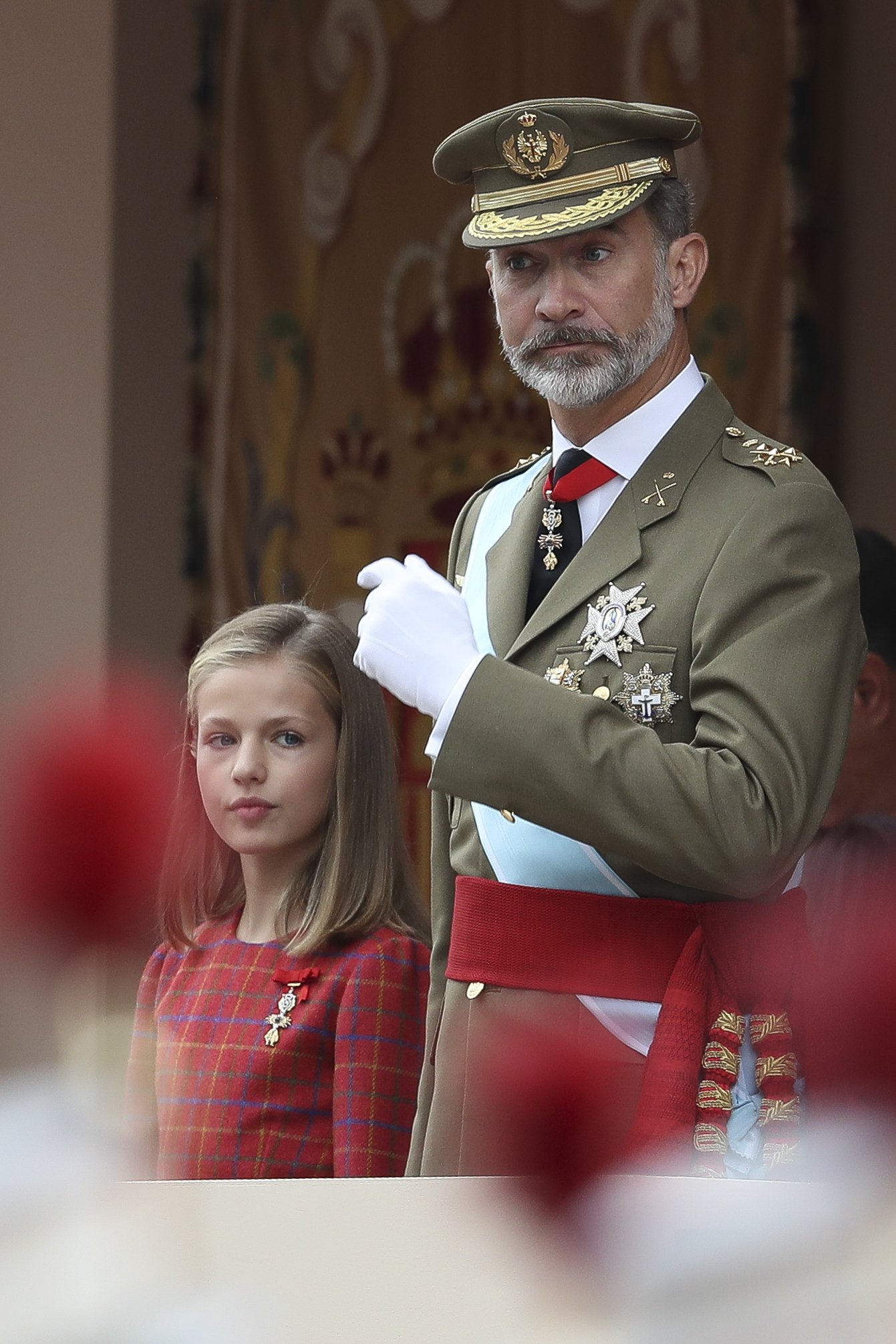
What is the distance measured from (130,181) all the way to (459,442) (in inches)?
31.3

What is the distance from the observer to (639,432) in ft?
4.96

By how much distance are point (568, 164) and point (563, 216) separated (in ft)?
0.18

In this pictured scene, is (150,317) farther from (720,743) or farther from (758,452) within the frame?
(720,743)

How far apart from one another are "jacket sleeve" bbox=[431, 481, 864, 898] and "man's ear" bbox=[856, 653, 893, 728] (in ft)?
2.95

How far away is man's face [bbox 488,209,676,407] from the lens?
1.47 m

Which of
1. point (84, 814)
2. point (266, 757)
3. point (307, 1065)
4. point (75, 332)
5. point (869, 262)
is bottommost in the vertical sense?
point (307, 1065)

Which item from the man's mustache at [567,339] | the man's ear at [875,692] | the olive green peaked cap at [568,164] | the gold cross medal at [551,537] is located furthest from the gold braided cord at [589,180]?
the man's ear at [875,692]

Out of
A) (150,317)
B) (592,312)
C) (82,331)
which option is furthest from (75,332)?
(592,312)

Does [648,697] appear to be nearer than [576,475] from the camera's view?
Yes

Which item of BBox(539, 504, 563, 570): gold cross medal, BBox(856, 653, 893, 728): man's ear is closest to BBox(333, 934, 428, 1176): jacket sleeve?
BBox(539, 504, 563, 570): gold cross medal

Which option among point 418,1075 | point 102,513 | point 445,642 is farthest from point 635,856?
point 102,513

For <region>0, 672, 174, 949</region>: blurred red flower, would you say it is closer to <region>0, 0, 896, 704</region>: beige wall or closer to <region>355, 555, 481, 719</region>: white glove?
<region>355, 555, 481, 719</region>: white glove

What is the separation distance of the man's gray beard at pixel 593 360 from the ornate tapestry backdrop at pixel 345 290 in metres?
2.11

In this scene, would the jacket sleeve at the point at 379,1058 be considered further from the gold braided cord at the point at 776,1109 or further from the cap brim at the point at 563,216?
the cap brim at the point at 563,216
